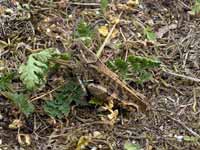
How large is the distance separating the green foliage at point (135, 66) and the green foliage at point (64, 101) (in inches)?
7.2

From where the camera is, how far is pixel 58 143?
7.16ft

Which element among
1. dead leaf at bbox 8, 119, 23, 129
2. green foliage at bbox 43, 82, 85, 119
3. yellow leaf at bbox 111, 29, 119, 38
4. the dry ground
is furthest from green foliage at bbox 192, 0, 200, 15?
dead leaf at bbox 8, 119, 23, 129

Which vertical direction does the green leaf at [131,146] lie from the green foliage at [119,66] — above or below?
below

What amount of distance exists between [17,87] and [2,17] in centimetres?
47

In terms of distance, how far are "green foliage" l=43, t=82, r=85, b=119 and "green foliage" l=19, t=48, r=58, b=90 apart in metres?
0.10

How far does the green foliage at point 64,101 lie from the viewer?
88.5 inches

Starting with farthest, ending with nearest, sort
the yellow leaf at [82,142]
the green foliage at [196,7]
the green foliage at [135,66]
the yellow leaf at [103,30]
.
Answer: the green foliage at [196,7], the yellow leaf at [103,30], the green foliage at [135,66], the yellow leaf at [82,142]

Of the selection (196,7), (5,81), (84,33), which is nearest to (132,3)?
(196,7)

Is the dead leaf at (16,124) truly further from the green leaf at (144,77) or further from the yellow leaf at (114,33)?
the yellow leaf at (114,33)

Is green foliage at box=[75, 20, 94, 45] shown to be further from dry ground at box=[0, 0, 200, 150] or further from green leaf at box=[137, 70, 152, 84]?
green leaf at box=[137, 70, 152, 84]

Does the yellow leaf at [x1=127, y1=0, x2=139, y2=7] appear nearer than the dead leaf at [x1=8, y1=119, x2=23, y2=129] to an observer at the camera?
No

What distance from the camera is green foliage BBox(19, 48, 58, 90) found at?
2.16 metres

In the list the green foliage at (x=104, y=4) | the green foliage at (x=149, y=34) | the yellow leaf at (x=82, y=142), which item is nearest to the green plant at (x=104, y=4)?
the green foliage at (x=104, y=4)

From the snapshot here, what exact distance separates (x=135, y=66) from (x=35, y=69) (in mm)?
435
